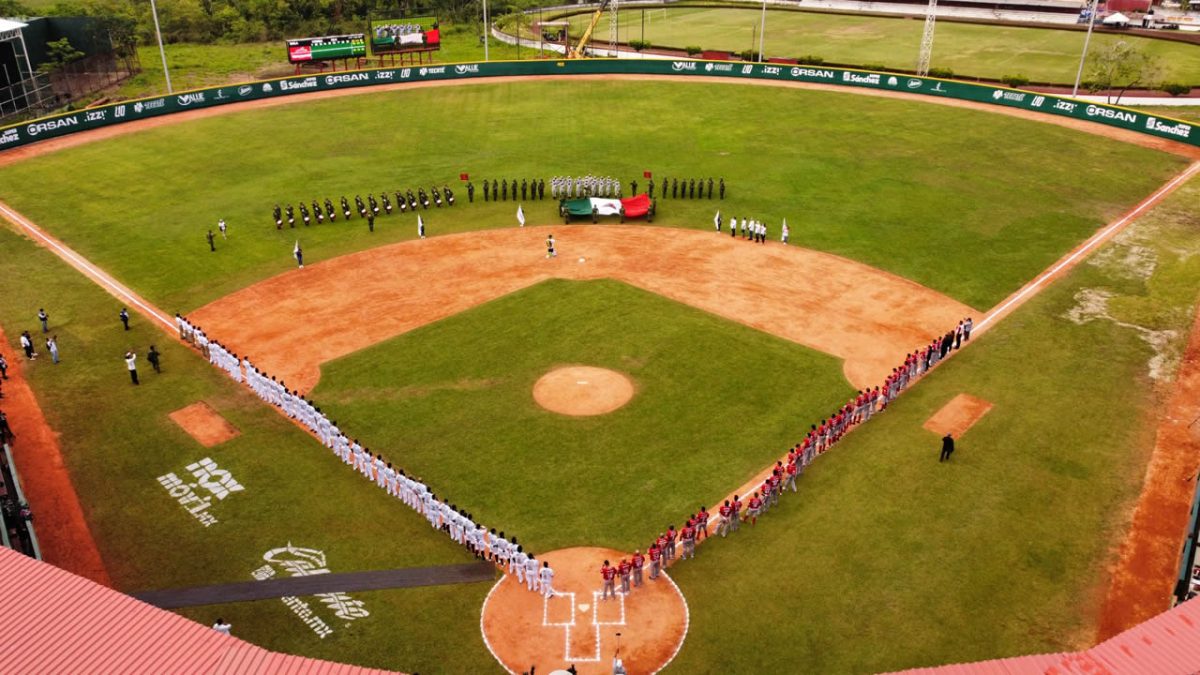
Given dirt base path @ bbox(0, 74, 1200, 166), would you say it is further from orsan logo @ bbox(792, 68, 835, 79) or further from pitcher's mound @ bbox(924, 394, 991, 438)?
pitcher's mound @ bbox(924, 394, 991, 438)

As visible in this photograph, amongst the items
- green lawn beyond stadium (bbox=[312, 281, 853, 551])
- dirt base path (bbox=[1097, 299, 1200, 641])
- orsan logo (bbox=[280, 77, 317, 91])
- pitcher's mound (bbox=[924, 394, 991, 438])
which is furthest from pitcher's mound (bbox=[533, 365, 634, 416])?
orsan logo (bbox=[280, 77, 317, 91])

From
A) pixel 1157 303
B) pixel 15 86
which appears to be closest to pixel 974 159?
pixel 1157 303

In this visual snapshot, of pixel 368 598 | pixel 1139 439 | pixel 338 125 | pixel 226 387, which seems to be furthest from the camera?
pixel 338 125

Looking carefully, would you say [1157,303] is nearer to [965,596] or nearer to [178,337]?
[965,596]

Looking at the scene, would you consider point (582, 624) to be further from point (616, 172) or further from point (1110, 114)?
point (1110, 114)

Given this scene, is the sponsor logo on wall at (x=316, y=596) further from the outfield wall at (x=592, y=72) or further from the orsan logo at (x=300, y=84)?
the orsan logo at (x=300, y=84)
